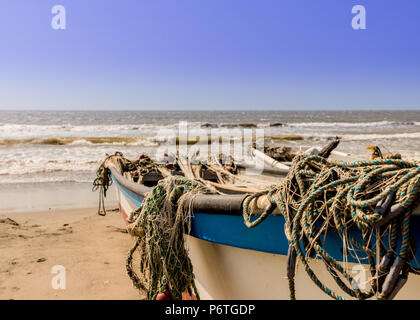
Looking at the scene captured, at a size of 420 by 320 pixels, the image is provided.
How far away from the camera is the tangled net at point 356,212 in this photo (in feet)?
5.25

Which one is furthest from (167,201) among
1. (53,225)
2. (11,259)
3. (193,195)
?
(53,225)

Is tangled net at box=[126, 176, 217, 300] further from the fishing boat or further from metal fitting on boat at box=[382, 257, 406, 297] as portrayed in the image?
metal fitting on boat at box=[382, 257, 406, 297]

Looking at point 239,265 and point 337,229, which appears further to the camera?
point 239,265

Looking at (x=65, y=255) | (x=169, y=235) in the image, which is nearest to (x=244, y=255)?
(x=169, y=235)

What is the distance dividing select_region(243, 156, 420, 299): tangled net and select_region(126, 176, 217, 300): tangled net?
0.75 meters

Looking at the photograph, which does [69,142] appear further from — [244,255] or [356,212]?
[356,212]

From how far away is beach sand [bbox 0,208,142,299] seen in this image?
139 inches

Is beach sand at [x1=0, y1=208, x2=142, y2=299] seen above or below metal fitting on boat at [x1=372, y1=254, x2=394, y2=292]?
below

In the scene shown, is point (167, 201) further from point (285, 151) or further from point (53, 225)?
point (285, 151)

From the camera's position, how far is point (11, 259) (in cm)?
420

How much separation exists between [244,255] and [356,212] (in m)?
0.96

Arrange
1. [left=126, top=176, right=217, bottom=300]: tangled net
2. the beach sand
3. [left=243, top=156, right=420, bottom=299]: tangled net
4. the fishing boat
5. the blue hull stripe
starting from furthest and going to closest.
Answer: the beach sand → [left=126, top=176, right=217, bottom=300]: tangled net → the fishing boat → the blue hull stripe → [left=243, top=156, right=420, bottom=299]: tangled net

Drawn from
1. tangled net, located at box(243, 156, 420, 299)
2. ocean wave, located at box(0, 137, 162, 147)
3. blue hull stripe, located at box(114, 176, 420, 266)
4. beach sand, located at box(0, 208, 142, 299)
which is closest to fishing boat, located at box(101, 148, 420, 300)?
blue hull stripe, located at box(114, 176, 420, 266)
